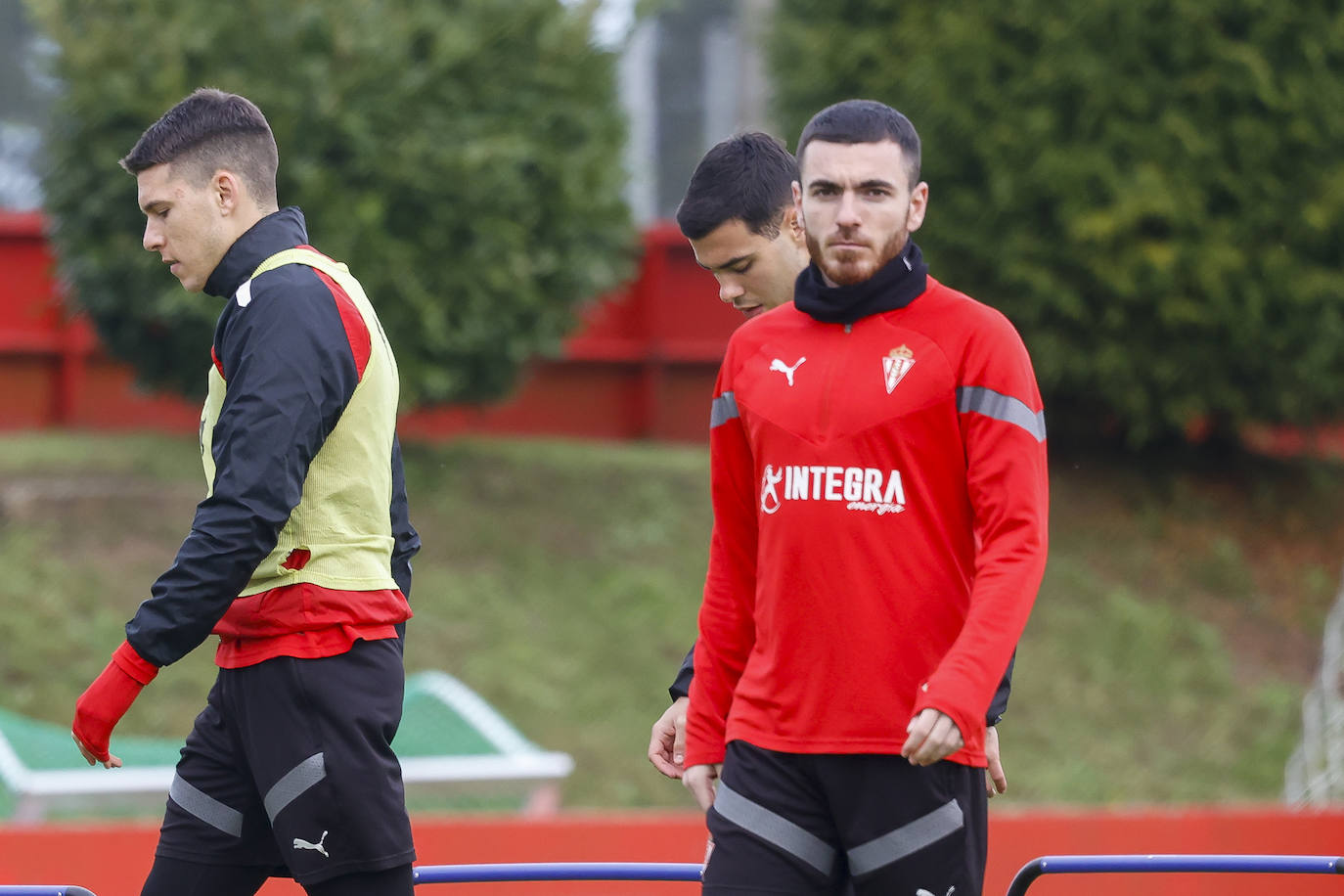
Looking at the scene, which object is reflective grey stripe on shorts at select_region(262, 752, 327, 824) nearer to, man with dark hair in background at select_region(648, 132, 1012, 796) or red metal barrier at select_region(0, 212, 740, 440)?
man with dark hair in background at select_region(648, 132, 1012, 796)

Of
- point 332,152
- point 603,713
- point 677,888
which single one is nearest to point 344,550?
point 677,888

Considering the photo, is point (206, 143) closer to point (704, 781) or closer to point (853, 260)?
point (853, 260)

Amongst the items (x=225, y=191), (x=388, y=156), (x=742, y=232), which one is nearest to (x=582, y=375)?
(x=388, y=156)

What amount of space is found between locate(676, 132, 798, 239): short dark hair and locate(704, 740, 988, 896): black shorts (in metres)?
1.06

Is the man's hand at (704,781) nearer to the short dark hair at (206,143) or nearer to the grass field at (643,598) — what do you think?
the short dark hair at (206,143)

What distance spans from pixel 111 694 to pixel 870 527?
1366mm

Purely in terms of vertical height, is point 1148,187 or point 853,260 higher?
point 1148,187

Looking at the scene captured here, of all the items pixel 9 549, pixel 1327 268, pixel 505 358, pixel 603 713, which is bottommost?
pixel 603 713

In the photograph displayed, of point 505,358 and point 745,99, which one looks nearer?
point 505,358

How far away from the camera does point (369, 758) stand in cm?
300

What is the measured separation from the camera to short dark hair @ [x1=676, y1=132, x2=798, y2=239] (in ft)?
10.8

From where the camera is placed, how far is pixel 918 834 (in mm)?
2707

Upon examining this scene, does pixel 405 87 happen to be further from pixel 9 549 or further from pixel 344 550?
pixel 344 550

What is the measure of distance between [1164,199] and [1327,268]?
115 cm
